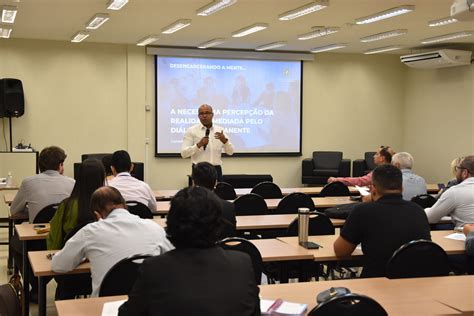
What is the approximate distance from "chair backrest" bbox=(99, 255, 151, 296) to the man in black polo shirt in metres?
1.37

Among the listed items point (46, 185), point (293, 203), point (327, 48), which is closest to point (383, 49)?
point (327, 48)

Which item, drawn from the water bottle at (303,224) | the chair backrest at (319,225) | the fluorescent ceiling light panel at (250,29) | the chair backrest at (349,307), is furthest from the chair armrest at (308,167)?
the chair backrest at (349,307)

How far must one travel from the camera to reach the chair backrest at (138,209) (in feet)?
18.3

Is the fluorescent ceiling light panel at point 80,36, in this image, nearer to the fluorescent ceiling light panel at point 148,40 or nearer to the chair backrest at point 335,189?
the fluorescent ceiling light panel at point 148,40

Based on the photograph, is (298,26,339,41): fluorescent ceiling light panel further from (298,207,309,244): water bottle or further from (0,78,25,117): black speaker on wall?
(298,207,309,244): water bottle

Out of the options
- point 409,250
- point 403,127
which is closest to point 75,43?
point 403,127

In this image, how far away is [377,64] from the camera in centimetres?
1420

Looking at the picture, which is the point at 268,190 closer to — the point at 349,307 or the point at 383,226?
the point at 383,226

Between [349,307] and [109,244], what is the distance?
1.49 meters

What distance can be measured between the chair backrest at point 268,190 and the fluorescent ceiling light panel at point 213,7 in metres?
2.29

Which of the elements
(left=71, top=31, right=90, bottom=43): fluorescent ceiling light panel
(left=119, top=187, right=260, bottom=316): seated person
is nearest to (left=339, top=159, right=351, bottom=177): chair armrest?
(left=71, top=31, right=90, bottom=43): fluorescent ceiling light panel

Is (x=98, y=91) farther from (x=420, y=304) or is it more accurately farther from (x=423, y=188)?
(x=420, y=304)

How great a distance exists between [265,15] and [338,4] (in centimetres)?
129

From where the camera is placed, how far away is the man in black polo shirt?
3.82m
